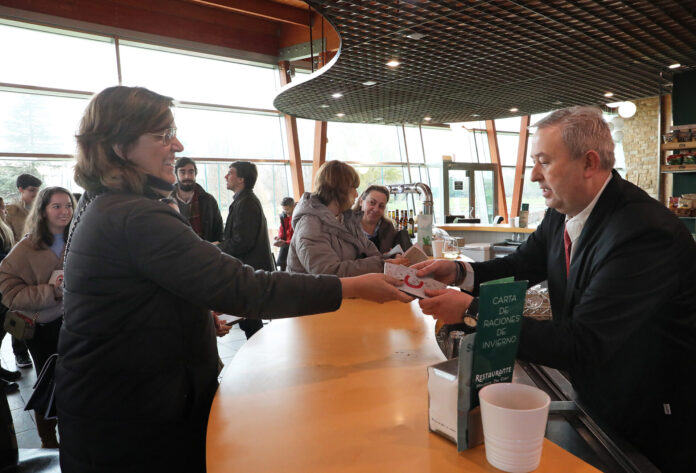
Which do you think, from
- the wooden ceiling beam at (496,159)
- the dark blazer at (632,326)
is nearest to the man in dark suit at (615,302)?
the dark blazer at (632,326)

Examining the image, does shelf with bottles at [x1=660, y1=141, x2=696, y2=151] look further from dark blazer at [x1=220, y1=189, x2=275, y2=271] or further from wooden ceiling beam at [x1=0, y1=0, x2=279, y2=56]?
wooden ceiling beam at [x1=0, y1=0, x2=279, y2=56]

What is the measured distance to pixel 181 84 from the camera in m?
8.92

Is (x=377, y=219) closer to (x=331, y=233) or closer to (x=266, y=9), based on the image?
(x=331, y=233)

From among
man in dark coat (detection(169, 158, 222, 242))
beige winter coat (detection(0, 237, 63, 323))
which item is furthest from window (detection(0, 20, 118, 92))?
beige winter coat (detection(0, 237, 63, 323))

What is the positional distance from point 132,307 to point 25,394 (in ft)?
11.0

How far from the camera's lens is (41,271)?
2.87 meters

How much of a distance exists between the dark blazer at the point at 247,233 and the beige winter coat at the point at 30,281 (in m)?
1.40

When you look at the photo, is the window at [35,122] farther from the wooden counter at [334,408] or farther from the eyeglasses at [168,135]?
the wooden counter at [334,408]

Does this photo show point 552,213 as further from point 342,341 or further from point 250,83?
point 250,83

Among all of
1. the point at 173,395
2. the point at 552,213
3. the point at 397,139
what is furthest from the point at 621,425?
the point at 397,139

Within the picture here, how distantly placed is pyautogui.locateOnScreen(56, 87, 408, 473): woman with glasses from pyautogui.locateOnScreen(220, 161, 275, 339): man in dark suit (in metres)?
2.70

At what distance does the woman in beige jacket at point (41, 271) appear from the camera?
9.11 ft

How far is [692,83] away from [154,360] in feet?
23.2

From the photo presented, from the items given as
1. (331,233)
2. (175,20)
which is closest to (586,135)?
(331,233)
